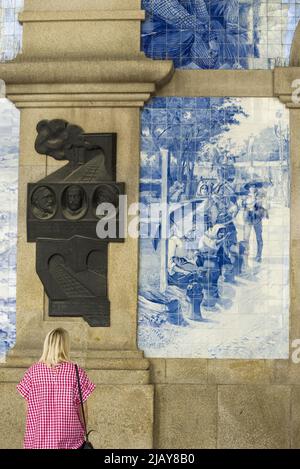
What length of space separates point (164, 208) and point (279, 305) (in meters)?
1.56

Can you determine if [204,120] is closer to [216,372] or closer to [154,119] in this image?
[154,119]

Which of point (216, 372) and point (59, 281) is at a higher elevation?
point (59, 281)

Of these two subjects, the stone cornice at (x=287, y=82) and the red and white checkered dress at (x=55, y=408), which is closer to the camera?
the red and white checkered dress at (x=55, y=408)

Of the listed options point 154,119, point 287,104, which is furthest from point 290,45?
point 154,119

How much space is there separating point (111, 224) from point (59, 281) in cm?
80

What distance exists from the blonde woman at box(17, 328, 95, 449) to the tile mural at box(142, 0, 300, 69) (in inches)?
196

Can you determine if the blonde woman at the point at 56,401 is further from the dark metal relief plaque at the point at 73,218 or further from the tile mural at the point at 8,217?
the tile mural at the point at 8,217

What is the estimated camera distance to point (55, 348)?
10.1m

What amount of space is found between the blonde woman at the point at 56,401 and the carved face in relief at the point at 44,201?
13.3ft

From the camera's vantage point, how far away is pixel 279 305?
45.5ft

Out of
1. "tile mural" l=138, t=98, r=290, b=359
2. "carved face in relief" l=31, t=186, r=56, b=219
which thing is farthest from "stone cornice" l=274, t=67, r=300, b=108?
"carved face in relief" l=31, t=186, r=56, b=219

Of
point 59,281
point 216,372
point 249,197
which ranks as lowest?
point 216,372

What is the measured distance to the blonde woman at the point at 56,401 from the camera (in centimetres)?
1005

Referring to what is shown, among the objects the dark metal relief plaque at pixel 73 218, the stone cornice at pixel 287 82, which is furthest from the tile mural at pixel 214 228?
the dark metal relief plaque at pixel 73 218
